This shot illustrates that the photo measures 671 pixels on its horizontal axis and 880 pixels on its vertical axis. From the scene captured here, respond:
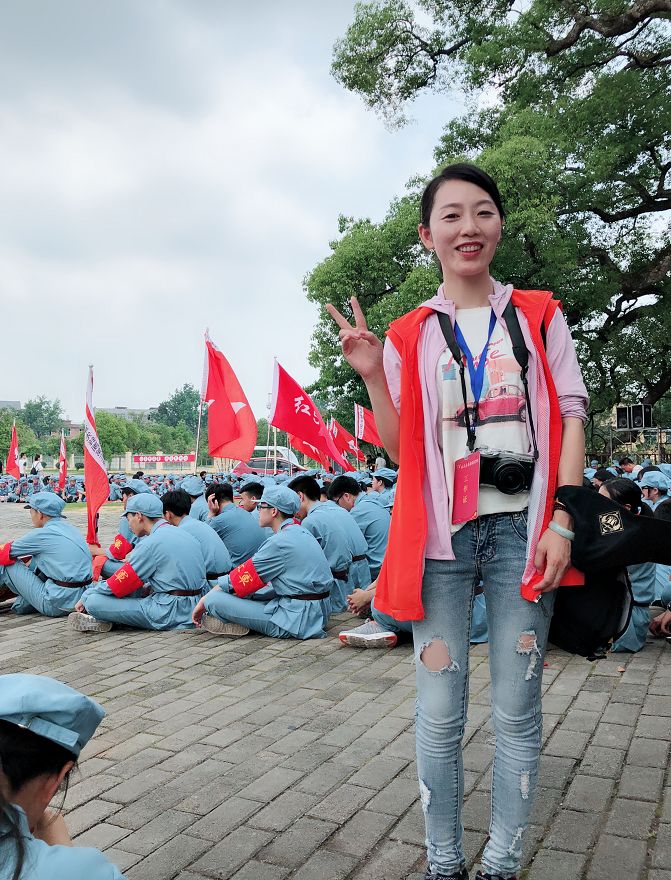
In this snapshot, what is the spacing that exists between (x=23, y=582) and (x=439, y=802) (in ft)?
21.6

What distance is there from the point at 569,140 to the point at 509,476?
15800mm

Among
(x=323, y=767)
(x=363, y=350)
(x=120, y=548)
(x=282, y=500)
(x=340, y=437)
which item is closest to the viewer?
(x=363, y=350)

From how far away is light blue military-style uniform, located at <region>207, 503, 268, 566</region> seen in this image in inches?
347

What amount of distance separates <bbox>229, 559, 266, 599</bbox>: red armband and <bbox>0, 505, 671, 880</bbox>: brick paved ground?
633mm

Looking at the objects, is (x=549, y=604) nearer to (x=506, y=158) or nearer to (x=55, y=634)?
(x=55, y=634)

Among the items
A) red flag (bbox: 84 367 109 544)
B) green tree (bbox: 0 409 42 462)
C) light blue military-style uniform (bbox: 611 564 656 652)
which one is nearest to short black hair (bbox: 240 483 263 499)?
red flag (bbox: 84 367 109 544)

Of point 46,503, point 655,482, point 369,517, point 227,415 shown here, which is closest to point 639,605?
point 369,517

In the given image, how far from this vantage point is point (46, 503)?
780 cm

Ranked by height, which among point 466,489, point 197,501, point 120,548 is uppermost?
point 466,489

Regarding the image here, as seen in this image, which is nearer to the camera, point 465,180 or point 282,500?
point 465,180

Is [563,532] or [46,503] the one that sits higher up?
[563,532]

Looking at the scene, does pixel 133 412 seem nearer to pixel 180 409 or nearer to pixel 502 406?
pixel 180 409

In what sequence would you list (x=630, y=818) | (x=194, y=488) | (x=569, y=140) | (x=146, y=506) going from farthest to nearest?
1. (x=569, y=140)
2. (x=194, y=488)
3. (x=146, y=506)
4. (x=630, y=818)

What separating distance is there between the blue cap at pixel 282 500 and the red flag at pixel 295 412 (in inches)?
115
